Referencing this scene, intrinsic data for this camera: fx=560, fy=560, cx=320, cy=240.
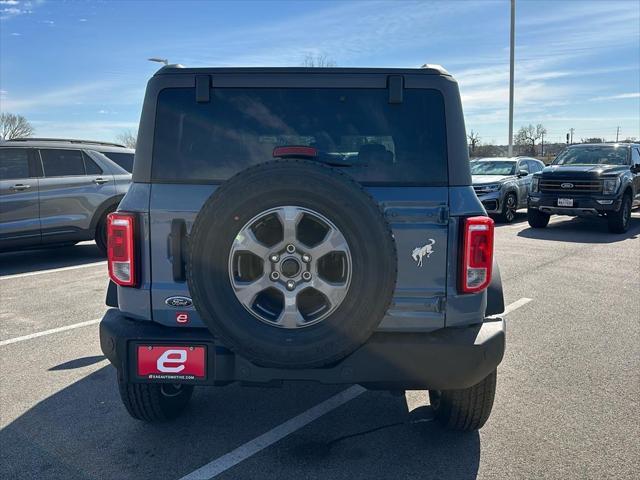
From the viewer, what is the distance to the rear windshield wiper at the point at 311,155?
263cm

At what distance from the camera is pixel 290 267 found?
2.44 metres

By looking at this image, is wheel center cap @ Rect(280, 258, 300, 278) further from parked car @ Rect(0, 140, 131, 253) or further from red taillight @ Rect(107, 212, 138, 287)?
parked car @ Rect(0, 140, 131, 253)

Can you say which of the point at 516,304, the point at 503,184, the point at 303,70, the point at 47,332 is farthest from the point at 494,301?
the point at 503,184

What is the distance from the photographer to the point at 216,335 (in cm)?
247

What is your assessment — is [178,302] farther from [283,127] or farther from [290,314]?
[283,127]

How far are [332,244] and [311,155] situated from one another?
0.48 m

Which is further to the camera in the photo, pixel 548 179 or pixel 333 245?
pixel 548 179

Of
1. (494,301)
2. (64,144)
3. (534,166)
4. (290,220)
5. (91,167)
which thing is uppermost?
(64,144)

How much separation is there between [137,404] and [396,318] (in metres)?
1.63

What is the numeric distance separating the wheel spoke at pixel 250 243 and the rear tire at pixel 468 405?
1399 millimetres

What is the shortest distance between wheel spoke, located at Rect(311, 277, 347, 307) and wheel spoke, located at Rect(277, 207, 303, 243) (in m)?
0.21

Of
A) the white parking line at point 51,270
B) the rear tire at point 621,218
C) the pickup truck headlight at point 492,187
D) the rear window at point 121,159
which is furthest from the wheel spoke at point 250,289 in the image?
the pickup truck headlight at point 492,187

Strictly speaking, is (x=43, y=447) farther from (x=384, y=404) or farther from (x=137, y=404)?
(x=384, y=404)

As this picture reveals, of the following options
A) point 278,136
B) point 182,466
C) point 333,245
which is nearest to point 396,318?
point 333,245
